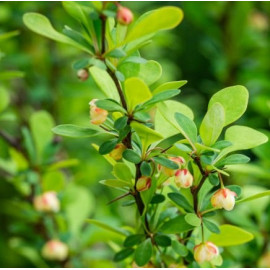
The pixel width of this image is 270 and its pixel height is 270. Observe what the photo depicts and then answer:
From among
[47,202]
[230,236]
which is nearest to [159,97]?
[230,236]

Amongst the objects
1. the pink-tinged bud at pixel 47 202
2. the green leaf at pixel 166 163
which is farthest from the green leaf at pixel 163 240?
the pink-tinged bud at pixel 47 202

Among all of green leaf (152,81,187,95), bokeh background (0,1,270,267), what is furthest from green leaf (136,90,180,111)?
bokeh background (0,1,270,267)

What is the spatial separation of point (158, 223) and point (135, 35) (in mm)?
275

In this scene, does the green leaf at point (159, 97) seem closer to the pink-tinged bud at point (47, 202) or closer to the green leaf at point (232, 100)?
the green leaf at point (232, 100)

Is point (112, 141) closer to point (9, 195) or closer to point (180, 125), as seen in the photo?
point (180, 125)

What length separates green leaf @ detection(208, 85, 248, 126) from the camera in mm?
710

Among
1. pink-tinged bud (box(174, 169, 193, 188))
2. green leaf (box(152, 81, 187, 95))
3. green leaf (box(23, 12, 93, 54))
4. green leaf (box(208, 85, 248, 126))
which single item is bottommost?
pink-tinged bud (box(174, 169, 193, 188))

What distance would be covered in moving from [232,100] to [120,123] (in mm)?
150

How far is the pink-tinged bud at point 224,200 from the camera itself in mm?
699

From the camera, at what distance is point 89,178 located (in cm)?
160

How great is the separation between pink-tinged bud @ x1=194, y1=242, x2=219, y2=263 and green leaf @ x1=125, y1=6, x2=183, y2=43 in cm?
28

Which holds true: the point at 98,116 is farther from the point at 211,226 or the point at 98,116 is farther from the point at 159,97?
the point at 211,226

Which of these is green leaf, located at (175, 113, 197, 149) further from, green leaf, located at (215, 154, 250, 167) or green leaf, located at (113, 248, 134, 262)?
green leaf, located at (113, 248, 134, 262)

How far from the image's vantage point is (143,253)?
2.42 ft
